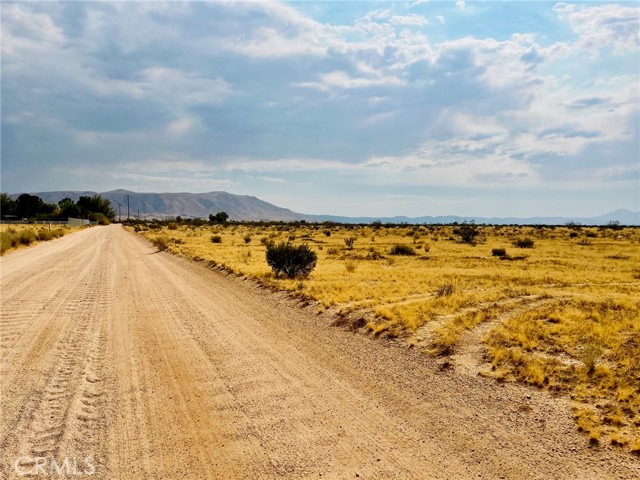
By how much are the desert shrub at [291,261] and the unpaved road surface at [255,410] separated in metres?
9.61

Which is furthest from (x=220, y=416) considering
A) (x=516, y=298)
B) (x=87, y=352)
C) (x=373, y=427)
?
(x=516, y=298)

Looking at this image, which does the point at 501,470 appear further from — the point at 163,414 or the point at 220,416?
the point at 163,414

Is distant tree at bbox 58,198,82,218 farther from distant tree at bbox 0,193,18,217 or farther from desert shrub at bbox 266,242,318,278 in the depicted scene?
desert shrub at bbox 266,242,318,278

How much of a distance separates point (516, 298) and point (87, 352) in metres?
12.6

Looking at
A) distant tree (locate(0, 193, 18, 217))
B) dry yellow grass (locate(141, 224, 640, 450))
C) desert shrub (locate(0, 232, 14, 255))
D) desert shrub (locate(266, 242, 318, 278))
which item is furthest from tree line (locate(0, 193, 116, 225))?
dry yellow grass (locate(141, 224, 640, 450))

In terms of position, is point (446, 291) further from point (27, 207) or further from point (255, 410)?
point (27, 207)

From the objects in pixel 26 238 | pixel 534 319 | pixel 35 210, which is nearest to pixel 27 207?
pixel 35 210

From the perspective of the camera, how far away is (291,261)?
69.8 feet

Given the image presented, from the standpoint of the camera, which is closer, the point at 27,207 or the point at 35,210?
the point at 27,207

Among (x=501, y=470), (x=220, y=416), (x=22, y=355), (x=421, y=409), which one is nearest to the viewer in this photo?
(x=501, y=470)

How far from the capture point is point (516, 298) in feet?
49.5

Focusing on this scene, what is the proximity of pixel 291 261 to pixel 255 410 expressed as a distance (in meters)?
15.1

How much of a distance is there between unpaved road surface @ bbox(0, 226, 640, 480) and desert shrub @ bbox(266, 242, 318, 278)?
31.5 feet

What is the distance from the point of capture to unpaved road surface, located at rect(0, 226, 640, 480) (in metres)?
4.98
